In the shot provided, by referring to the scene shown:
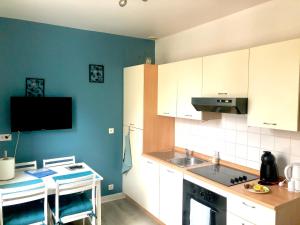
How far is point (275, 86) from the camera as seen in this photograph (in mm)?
1991

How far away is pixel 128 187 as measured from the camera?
367cm

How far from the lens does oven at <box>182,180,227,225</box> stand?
2.17 m

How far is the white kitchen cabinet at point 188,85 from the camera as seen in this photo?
2719 millimetres

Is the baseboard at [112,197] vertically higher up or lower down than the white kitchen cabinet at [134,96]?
lower down

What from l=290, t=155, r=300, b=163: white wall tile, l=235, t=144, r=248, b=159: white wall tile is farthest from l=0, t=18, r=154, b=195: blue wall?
l=290, t=155, r=300, b=163: white wall tile

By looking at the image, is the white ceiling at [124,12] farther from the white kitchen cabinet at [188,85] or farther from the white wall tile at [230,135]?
the white wall tile at [230,135]

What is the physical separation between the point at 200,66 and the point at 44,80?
1.99 meters

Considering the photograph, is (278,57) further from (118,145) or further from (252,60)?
(118,145)

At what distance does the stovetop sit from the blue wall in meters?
1.59

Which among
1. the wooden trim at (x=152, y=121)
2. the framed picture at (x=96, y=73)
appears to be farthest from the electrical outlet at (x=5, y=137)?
the wooden trim at (x=152, y=121)

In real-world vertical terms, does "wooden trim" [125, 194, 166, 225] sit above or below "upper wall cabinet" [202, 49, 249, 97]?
below

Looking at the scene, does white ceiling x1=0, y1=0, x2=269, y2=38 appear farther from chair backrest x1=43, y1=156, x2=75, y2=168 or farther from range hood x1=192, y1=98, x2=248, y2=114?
chair backrest x1=43, y1=156, x2=75, y2=168

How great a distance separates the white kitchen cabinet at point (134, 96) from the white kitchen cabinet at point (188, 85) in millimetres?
542

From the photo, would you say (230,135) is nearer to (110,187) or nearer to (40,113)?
(110,187)
